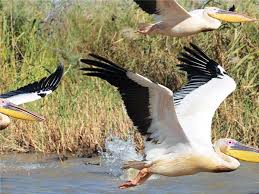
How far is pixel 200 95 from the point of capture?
757cm

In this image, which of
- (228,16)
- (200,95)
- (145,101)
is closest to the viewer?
(145,101)

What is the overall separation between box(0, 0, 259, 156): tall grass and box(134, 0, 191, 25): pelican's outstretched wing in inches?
46.0

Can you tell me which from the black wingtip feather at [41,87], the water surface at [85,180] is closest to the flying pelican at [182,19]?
the black wingtip feather at [41,87]

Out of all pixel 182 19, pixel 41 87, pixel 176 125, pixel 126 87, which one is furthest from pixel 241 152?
pixel 41 87

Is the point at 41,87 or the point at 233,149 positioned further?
the point at 41,87

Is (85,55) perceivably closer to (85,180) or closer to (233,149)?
(85,180)

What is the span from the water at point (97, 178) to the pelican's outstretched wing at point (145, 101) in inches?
56.0

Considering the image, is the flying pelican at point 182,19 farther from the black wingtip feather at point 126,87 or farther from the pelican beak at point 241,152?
the black wingtip feather at point 126,87

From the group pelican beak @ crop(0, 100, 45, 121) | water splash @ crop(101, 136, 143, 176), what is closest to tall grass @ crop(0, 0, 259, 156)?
water splash @ crop(101, 136, 143, 176)

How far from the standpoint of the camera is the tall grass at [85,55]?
929 centimetres

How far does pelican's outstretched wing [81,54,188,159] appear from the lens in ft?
19.7

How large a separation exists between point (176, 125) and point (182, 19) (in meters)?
2.20

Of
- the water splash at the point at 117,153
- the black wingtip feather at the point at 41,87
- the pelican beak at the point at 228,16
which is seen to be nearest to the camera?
the pelican beak at the point at 228,16

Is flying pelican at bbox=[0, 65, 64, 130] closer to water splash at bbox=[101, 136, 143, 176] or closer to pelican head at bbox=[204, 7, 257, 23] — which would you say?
water splash at bbox=[101, 136, 143, 176]
